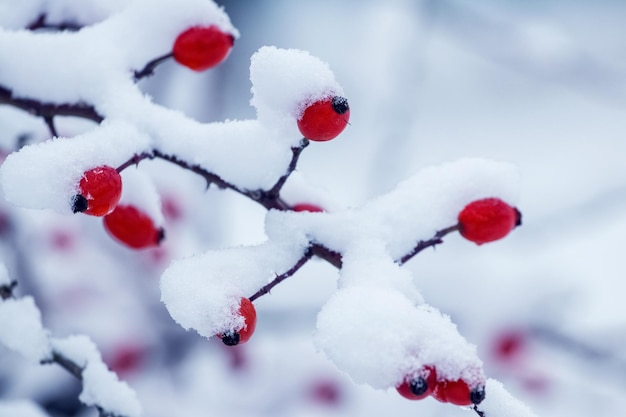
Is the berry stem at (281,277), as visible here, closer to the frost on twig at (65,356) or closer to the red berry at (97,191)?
the red berry at (97,191)

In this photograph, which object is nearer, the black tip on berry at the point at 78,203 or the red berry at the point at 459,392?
the red berry at the point at 459,392

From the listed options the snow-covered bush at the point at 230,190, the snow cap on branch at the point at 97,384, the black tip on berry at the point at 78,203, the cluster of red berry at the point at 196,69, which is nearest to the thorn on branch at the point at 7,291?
the snow-covered bush at the point at 230,190

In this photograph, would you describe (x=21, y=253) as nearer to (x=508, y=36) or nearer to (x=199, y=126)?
(x=199, y=126)

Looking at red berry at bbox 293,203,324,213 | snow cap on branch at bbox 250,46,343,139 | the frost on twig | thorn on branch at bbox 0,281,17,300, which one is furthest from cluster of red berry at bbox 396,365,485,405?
thorn on branch at bbox 0,281,17,300

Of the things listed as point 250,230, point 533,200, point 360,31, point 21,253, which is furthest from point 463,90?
point 21,253

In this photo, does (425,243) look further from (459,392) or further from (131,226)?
(131,226)

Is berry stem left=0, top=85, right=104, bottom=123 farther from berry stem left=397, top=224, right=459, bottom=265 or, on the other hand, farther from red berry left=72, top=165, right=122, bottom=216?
berry stem left=397, top=224, right=459, bottom=265
